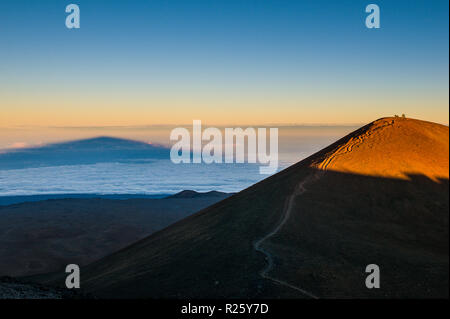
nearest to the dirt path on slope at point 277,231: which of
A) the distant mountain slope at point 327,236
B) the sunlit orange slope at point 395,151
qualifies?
the distant mountain slope at point 327,236

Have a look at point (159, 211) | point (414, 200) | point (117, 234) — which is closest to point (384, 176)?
point (414, 200)

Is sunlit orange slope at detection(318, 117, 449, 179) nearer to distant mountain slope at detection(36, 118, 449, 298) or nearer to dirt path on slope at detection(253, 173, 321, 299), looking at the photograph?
distant mountain slope at detection(36, 118, 449, 298)

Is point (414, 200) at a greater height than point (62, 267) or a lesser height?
greater

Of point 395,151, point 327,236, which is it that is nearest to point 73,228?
point 327,236

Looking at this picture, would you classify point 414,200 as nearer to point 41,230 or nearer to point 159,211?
point 41,230

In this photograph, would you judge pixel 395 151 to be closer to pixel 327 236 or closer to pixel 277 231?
pixel 327 236
